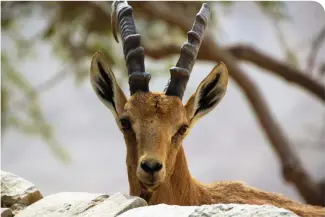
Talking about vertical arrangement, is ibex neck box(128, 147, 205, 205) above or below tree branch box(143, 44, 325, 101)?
below

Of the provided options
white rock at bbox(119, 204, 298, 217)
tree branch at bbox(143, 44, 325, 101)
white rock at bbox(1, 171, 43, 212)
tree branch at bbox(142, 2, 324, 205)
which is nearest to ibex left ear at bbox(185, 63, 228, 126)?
white rock at bbox(119, 204, 298, 217)

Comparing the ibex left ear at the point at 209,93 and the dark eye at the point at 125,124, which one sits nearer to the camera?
the dark eye at the point at 125,124

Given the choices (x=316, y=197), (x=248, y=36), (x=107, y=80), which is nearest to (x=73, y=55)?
→ (x=248, y=36)

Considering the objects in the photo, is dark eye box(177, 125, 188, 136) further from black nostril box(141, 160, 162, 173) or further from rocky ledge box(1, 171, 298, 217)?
rocky ledge box(1, 171, 298, 217)

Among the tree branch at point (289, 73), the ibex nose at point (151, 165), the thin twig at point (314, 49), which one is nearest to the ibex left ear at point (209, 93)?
the ibex nose at point (151, 165)

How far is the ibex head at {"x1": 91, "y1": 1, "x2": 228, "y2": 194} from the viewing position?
132 inches

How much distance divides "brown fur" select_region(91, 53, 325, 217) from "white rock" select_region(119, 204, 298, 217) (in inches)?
19.5

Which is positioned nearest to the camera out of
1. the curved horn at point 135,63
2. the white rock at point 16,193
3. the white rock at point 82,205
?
the white rock at point 82,205

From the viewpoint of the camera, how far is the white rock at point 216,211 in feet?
8.44

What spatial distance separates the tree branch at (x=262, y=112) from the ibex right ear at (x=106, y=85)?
4.55 metres

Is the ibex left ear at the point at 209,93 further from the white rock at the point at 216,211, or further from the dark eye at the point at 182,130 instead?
the white rock at the point at 216,211

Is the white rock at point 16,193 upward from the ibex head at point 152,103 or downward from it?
downward

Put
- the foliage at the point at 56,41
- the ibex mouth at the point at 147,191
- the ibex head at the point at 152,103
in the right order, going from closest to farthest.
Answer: the ibex head at the point at 152,103, the ibex mouth at the point at 147,191, the foliage at the point at 56,41

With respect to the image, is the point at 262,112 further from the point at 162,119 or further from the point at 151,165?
the point at 151,165
